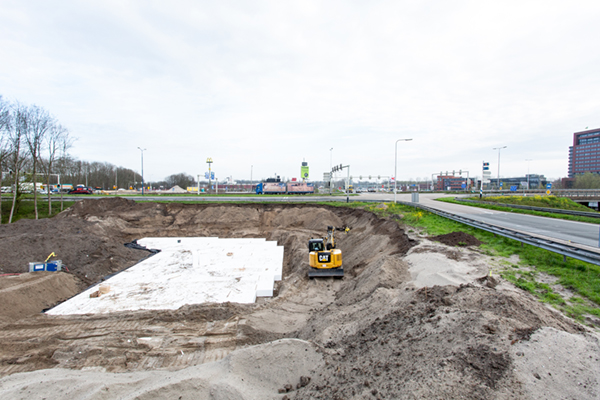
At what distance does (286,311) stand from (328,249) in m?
4.20

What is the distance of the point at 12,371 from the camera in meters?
6.80

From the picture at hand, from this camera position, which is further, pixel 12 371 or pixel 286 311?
pixel 286 311

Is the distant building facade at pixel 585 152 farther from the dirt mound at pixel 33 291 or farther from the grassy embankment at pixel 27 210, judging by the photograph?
the grassy embankment at pixel 27 210

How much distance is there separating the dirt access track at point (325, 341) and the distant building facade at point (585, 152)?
454ft

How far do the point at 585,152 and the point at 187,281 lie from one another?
154563 millimetres

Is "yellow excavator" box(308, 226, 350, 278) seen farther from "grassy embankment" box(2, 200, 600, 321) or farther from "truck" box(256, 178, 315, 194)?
"truck" box(256, 178, 315, 194)

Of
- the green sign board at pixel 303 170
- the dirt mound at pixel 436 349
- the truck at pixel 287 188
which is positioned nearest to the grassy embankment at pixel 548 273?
the dirt mound at pixel 436 349

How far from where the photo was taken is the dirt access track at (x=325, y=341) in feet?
13.1

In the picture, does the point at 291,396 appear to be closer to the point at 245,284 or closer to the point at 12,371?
the point at 12,371

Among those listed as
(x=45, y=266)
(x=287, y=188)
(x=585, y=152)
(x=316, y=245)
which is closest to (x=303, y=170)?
(x=287, y=188)

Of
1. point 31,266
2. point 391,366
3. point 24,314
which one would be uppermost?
point 391,366

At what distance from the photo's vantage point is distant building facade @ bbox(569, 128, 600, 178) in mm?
107312

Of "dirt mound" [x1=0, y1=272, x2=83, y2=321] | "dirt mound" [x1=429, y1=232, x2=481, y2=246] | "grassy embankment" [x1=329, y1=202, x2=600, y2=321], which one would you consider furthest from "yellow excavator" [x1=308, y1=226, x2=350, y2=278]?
"dirt mound" [x1=0, y1=272, x2=83, y2=321]

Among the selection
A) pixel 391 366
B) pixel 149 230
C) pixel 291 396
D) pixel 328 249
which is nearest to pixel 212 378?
pixel 291 396
